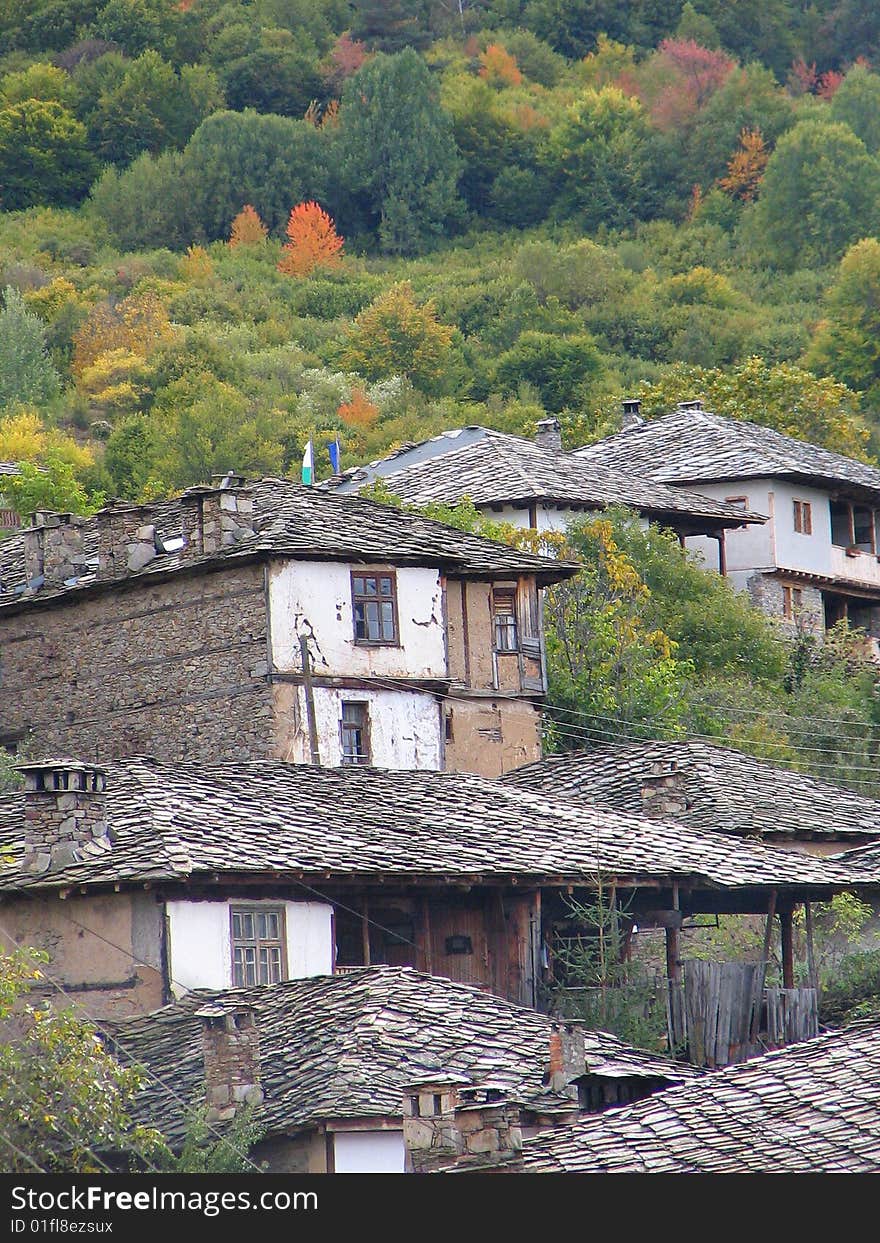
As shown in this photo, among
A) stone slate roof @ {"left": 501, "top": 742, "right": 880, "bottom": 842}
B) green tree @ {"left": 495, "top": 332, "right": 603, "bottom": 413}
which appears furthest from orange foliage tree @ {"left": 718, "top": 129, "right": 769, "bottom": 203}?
stone slate roof @ {"left": 501, "top": 742, "right": 880, "bottom": 842}

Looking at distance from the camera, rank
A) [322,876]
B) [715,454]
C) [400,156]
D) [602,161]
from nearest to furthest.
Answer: [322,876] → [715,454] → [400,156] → [602,161]

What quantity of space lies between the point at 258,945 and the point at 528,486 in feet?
74.7

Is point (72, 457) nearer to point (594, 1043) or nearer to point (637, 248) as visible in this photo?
point (594, 1043)

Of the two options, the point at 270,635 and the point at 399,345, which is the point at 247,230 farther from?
the point at 270,635

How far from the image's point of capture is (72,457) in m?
68.4

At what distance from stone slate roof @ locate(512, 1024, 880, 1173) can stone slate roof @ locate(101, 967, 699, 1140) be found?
1927 millimetres

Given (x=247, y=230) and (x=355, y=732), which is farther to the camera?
(x=247, y=230)

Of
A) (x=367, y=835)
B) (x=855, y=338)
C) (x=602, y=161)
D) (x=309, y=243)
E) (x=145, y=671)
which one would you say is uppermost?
(x=602, y=161)

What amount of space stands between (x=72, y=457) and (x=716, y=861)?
3768 cm

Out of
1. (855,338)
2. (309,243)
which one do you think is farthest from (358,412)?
(309,243)

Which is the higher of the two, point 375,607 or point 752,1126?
point 375,607

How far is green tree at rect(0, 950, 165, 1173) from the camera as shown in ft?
74.7

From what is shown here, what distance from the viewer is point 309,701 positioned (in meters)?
38.6

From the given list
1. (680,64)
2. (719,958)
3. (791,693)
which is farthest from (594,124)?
(719,958)
